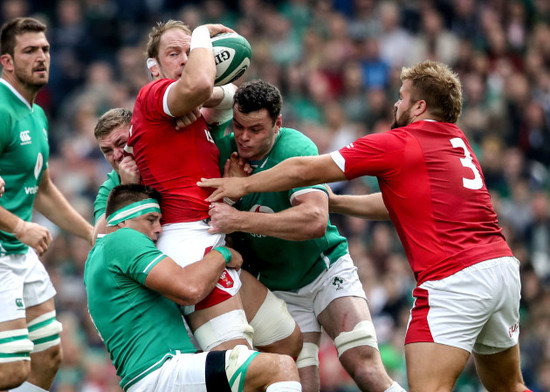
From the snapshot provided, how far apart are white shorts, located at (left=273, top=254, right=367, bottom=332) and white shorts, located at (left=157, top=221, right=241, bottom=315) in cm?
96

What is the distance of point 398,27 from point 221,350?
36.5 ft

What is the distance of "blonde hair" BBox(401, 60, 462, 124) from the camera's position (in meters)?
6.64

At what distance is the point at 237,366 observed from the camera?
19.3ft

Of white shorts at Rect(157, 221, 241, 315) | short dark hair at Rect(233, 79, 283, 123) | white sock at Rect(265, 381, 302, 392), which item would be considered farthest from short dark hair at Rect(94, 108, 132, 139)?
white sock at Rect(265, 381, 302, 392)

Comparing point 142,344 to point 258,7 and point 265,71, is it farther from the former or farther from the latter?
point 258,7

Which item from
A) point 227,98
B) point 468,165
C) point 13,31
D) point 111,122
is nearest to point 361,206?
point 468,165

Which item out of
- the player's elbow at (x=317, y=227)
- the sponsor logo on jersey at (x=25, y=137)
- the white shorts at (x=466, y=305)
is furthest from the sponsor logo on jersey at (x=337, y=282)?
the sponsor logo on jersey at (x=25, y=137)

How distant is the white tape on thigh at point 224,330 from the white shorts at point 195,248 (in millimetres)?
117

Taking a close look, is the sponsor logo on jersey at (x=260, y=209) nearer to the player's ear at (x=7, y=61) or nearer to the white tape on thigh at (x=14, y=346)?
the white tape on thigh at (x=14, y=346)

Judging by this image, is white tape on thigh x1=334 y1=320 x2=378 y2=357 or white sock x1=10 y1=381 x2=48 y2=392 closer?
white tape on thigh x1=334 y1=320 x2=378 y2=357

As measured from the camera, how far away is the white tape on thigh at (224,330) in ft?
20.5

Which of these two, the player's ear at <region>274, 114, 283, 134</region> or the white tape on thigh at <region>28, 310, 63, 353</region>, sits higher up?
the player's ear at <region>274, 114, 283, 134</region>

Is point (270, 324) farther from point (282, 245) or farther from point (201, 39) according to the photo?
point (201, 39)

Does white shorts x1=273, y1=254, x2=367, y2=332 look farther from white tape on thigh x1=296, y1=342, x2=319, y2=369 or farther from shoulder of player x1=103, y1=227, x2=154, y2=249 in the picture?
shoulder of player x1=103, y1=227, x2=154, y2=249
